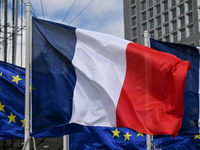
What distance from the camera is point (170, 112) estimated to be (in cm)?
775

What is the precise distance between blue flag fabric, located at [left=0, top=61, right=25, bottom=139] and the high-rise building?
56.1m

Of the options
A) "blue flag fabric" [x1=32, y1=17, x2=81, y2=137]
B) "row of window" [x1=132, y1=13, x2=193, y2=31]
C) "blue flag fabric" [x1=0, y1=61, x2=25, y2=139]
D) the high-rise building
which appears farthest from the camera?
"row of window" [x1=132, y1=13, x2=193, y2=31]

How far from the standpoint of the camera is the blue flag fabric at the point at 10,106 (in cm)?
1206

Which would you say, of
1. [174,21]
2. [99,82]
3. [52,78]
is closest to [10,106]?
[52,78]

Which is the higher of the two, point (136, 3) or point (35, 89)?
point (136, 3)

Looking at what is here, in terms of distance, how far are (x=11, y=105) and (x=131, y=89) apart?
531cm

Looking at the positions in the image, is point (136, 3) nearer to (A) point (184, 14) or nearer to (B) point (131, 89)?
(A) point (184, 14)

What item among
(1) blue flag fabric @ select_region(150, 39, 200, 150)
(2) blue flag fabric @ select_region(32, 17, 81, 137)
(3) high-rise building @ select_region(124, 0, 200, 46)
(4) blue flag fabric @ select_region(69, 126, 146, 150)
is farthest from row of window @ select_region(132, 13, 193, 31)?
(2) blue flag fabric @ select_region(32, 17, 81, 137)

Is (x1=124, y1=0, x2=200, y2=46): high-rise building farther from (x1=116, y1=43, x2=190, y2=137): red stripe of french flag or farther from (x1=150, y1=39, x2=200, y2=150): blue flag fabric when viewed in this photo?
(x1=116, y1=43, x2=190, y2=137): red stripe of french flag

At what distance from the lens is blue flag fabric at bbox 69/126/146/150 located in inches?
503

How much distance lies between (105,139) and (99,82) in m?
5.45

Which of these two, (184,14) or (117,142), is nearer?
(117,142)

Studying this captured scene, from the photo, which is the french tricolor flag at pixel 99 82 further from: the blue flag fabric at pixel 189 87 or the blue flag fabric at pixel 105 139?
the blue flag fabric at pixel 105 139

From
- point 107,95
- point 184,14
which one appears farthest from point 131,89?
point 184,14
